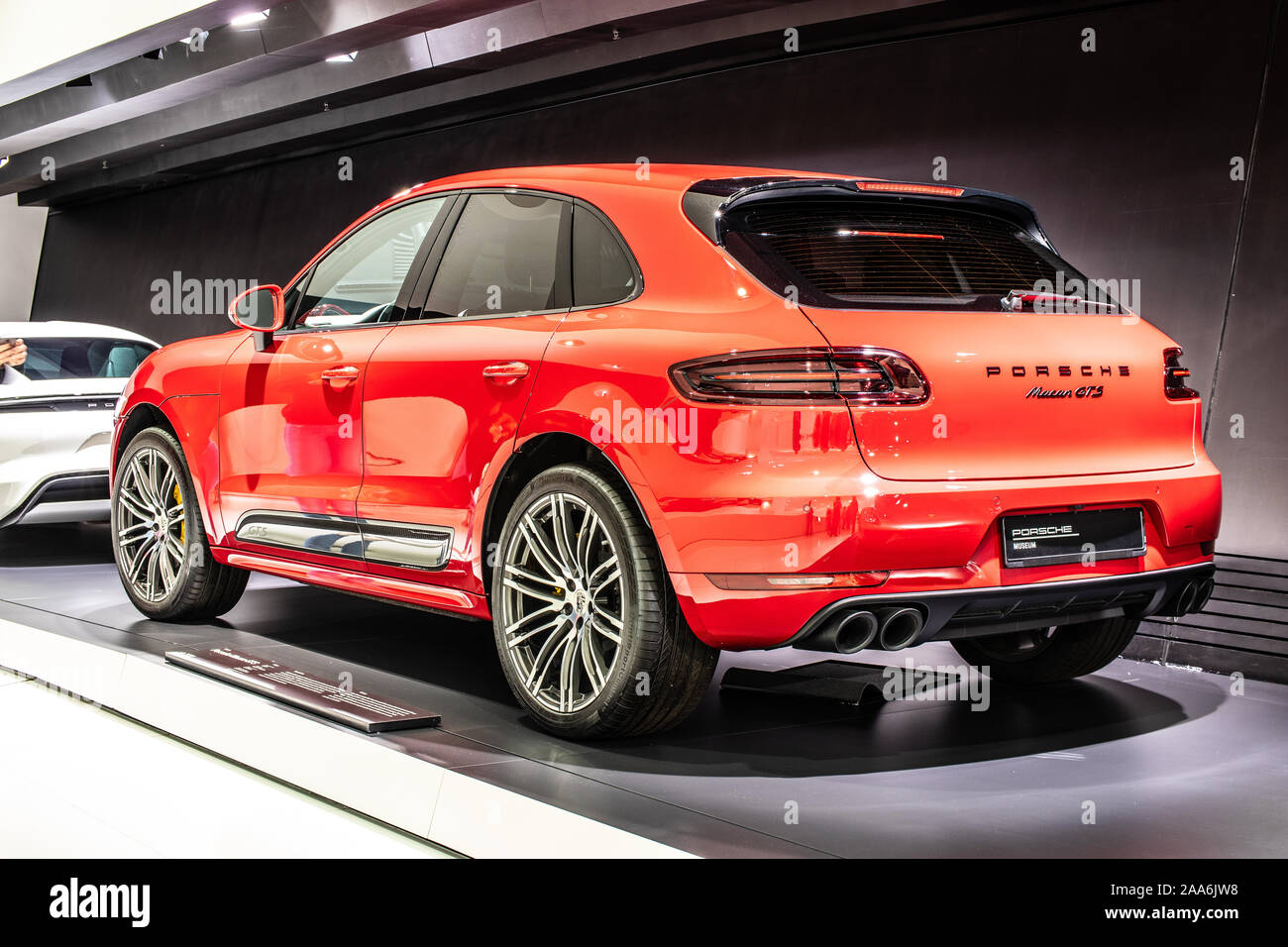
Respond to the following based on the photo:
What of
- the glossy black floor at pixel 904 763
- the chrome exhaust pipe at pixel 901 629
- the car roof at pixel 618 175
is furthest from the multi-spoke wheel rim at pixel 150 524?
the chrome exhaust pipe at pixel 901 629

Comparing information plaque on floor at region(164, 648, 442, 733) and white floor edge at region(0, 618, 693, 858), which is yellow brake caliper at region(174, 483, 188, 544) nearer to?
white floor edge at region(0, 618, 693, 858)

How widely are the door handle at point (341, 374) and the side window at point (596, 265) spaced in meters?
1.02

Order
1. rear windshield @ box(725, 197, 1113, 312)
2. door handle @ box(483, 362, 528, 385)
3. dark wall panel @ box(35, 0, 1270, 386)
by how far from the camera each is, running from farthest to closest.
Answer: dark wall panel @ box(35, 0, 1270, 386) < door handle @ box(483, 362, 528, 385) < rear windshield @ box(725, 197, 1113, 312)

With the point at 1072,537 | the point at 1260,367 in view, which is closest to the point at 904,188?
the point at 1072,537

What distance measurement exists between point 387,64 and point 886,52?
4.54 metres

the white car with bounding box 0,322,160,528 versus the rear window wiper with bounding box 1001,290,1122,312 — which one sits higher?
the rear window wiper with bounding box 1001,290,1122,312

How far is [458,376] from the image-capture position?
4145mm

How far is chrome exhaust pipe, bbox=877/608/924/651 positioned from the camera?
3.31 metres

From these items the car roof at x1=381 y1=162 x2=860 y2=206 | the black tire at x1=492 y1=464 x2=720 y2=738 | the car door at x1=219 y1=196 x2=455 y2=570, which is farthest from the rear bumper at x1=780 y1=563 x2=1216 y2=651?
the car door at x1=219 y1=196 x2=455 y2=570

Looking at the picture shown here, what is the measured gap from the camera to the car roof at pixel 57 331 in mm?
8227

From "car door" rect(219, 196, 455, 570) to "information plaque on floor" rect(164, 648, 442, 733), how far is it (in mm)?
426

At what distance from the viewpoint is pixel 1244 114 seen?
234 inches

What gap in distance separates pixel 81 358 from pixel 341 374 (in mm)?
4700

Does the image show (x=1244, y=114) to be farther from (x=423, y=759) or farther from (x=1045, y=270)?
(x=423, y=759)
